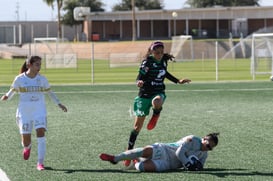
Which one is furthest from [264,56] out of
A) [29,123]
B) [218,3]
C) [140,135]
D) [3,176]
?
[218,3]

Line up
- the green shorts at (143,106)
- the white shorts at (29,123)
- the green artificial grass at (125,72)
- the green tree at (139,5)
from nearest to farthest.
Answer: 1. the white shorts at (29,123)
2. the green shorts at (143,106)
3. the green artificial grass at (125,72)
4. the green tree at (139,5)

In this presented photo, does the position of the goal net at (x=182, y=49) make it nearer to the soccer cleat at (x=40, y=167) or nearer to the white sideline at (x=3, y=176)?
the soccer cleat at (x=40, y=167)

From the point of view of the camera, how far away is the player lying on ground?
30.8 feet

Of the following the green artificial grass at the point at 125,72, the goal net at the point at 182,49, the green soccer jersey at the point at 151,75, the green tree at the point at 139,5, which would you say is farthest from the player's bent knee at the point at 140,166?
the green tree at the point at 139,5

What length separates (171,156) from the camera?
9.54 m

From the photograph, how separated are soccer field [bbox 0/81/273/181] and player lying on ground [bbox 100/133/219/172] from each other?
159 millimetres

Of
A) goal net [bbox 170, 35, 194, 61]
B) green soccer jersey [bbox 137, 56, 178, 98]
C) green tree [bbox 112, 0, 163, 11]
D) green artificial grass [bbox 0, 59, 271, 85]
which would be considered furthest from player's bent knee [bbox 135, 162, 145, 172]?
green tree [bbox 112, 0, 163, 11]

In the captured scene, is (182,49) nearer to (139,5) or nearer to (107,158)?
(107,158)

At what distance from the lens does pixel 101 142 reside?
12352 mm

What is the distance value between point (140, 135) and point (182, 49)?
3577cm

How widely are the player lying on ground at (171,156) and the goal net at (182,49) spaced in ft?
121

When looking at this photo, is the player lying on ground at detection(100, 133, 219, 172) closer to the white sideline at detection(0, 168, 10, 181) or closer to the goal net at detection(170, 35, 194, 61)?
the white sideline at detection(0, 168, 10, 181)


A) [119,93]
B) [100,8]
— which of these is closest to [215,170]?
[119,93]

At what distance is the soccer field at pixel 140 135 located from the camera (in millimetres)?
9367
